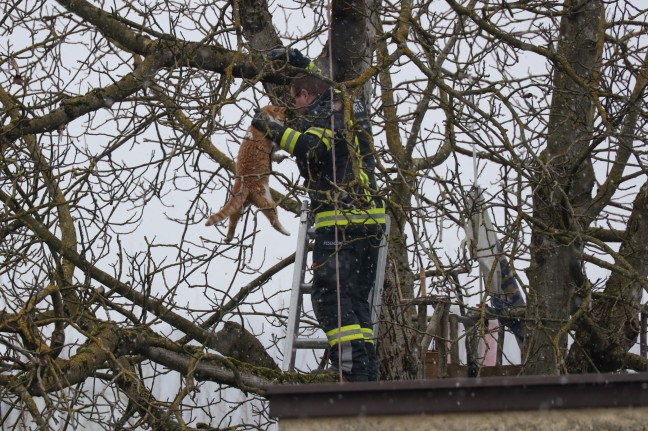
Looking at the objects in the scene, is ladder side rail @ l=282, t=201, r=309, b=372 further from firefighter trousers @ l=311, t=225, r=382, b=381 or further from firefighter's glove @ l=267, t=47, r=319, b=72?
firefighter's glove @ l=267, t=47, r=319, b=72

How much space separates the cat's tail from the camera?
6449 millimetres

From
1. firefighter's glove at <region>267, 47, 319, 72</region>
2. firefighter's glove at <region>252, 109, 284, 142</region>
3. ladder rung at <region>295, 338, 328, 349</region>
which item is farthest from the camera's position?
ladder rung at <region>295, 338, 328, 349</region>

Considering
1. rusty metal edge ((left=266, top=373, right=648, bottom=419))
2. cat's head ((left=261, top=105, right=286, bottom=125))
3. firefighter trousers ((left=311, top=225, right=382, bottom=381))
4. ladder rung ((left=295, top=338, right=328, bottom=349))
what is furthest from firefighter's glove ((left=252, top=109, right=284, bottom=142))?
rusty metal edge ((left=266, top=373, right=648, bottom=419))

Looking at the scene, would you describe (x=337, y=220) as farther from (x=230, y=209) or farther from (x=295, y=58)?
(x=295, y=58)

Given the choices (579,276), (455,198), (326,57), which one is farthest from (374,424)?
(579,276)

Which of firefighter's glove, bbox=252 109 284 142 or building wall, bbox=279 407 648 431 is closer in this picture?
building wall, bbox=279 407 648 431

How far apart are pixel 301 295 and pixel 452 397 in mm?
3736

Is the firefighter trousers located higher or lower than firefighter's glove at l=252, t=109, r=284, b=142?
lower

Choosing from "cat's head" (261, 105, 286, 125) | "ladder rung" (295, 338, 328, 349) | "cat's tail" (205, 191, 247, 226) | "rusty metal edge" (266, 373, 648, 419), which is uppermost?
"cat's head" (261, 105, 286, 125)

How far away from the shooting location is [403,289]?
8.15 metres

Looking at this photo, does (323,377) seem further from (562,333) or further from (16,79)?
(16,79)

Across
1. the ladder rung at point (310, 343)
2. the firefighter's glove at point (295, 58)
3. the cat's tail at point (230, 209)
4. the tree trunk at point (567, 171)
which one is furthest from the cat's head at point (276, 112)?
the tree trunk at point (567, 171)

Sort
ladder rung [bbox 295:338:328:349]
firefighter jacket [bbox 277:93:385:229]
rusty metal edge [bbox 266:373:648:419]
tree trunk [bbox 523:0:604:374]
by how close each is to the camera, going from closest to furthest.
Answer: rusty metal edge [bbox 266:373:648:419] < firefighter jacket [bbox 277:93:385:229] < ladder rung [bbox 295:338:328:349] < tree trunk [bbox 523:0:604:374]

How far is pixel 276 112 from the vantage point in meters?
6.44
